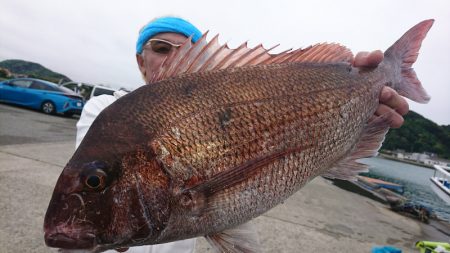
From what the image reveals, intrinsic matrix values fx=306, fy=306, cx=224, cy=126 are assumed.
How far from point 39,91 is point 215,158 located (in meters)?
15.1

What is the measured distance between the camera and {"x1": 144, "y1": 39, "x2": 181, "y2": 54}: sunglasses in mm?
2092

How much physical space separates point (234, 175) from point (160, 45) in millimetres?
1321

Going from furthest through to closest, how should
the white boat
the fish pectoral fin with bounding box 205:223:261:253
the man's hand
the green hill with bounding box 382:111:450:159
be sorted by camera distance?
the green hill with bounding box 382:111:450:159 < the white boat < the man's hand < the fish pectoral fin with bounding box 205:223:261:253

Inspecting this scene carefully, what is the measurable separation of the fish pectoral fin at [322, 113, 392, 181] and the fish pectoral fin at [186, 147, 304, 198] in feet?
1.50

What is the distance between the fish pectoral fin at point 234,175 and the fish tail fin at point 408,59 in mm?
1090

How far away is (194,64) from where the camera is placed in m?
1.30

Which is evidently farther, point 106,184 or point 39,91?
point 39,91

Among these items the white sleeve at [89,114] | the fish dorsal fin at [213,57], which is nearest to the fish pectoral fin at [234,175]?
the fish dorsal fin at [213,57]

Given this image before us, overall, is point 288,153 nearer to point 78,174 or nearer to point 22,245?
point 78,174

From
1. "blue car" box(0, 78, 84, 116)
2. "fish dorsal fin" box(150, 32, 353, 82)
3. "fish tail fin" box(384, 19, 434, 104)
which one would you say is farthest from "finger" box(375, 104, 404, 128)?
"blue car" box(0, 78, 84, 116)

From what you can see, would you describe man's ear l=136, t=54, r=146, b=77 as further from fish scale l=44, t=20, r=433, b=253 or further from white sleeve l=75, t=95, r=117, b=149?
fish scale l=44, t=20, r=433, b=253

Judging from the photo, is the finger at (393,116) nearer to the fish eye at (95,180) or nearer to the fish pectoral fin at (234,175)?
the fish pectoral fin at (234,175)

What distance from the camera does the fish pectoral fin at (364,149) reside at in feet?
5.00

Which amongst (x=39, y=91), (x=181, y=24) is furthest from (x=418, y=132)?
(x=181, y=24)
